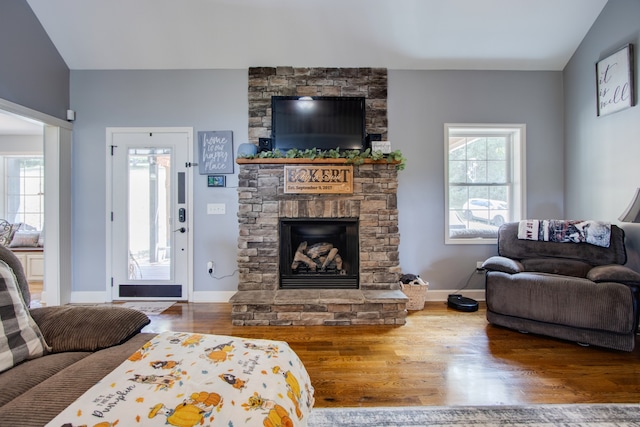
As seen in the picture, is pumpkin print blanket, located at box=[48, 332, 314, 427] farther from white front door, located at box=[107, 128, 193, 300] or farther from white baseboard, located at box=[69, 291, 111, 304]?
white baseboard, located at box=[69, 291, 111, 304]

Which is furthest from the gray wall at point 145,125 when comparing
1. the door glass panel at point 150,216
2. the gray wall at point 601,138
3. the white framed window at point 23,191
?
the gray wall at point 601,138

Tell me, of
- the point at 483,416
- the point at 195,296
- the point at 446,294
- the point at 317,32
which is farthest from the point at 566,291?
the point at 195,296

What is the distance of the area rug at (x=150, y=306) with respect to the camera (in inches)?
122

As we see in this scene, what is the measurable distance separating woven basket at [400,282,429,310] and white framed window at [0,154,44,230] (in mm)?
6157

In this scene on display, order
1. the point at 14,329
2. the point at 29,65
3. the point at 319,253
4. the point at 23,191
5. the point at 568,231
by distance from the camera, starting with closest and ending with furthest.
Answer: the point at 14,329
the point at 568,231
the point at 29,65
the point at 319,253
the point at 23,191

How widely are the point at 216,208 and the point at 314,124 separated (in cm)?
155

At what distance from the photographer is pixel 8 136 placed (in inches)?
191

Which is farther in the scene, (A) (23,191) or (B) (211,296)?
(A) (23,191)

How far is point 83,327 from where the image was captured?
127 centimetres

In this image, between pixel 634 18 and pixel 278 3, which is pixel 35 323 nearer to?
pixel 278 3

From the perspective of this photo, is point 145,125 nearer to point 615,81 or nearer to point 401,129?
point 401,129

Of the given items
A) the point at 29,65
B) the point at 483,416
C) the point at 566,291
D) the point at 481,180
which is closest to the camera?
the point at 483,416

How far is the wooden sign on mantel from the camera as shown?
9.74 ft

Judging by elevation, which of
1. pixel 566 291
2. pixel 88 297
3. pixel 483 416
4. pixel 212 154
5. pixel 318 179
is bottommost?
pixel 483 416
